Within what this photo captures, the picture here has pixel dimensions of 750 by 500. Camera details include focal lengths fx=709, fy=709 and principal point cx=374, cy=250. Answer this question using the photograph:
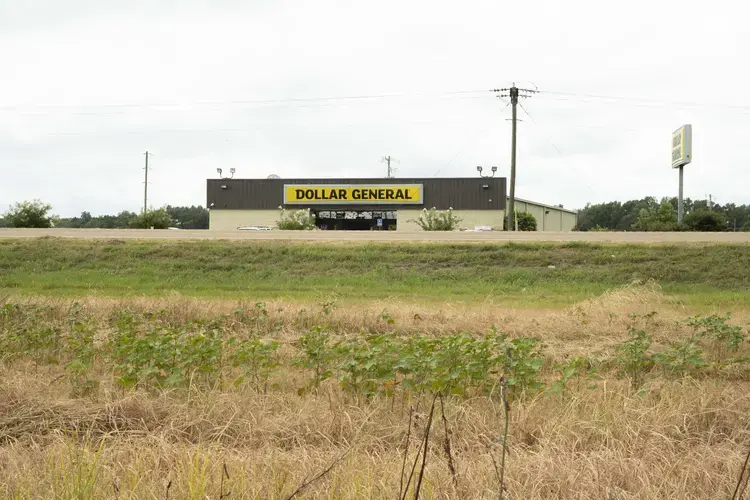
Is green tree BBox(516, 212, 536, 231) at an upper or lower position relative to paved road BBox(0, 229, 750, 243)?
upper

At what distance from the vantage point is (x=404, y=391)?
20.8 feet

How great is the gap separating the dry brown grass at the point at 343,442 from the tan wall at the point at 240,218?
5007 cm

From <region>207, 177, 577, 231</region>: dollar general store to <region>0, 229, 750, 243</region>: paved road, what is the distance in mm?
21475

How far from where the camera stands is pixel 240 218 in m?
58.4

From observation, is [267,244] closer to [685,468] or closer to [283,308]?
[283,308]

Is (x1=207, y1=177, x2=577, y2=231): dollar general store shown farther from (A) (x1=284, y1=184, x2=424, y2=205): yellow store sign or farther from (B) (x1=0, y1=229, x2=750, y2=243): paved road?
(B) (x1=0, y1=229, x2=750, y2=243): paved road

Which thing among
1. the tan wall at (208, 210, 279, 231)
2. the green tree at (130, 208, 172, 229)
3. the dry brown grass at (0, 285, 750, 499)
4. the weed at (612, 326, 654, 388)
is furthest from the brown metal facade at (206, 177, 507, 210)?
the dry brown grass at (0, 285, 750, 499)

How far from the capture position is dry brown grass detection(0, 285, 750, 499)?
417 cm

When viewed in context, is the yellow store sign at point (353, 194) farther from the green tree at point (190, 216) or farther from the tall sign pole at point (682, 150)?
the green tree at point (190, 216)

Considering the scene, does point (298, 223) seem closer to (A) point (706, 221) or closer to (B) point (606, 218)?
(A) point (706, 221)

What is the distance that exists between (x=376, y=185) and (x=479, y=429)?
5089 centimetres

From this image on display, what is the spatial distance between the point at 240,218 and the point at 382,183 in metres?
12.2

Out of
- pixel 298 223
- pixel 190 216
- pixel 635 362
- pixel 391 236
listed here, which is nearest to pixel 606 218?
pixel 190 216

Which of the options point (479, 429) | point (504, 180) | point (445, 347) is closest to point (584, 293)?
point (445, 347)
